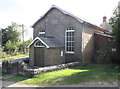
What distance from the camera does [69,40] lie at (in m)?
16.5

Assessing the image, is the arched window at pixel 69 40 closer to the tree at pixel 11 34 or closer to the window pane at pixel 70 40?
the window pane at pixel 70 40

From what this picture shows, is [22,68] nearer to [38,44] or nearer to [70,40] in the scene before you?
[38,44]

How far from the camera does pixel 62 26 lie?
16766mm

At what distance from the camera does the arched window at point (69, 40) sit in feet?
53.4

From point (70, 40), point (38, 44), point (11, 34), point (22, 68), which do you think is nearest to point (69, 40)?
point (70, 40)

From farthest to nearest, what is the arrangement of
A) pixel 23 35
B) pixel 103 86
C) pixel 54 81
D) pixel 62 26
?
pixel 23 35 → pixel 62 26 → pixel 54 81 → pixel 103 86

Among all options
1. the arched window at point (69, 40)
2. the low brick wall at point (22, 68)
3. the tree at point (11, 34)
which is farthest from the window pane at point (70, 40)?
the tree at point (11, 34)

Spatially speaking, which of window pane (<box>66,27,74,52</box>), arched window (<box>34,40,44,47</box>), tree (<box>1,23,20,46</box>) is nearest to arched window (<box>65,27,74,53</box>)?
window pane (<box>66,27,74,52</box>)

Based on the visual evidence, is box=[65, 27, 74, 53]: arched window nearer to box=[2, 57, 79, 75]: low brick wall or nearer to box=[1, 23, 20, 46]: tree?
box=[2, 57, 79, 75]: low brick wall

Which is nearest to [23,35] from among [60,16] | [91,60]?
[60,16]

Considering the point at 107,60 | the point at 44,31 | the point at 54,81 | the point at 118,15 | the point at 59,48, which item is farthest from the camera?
the point at 44,31

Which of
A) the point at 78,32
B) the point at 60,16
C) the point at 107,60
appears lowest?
the point at 107,60

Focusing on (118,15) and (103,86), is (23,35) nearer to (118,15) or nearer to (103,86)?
(118,15)

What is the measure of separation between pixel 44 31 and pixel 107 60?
1055 cm
